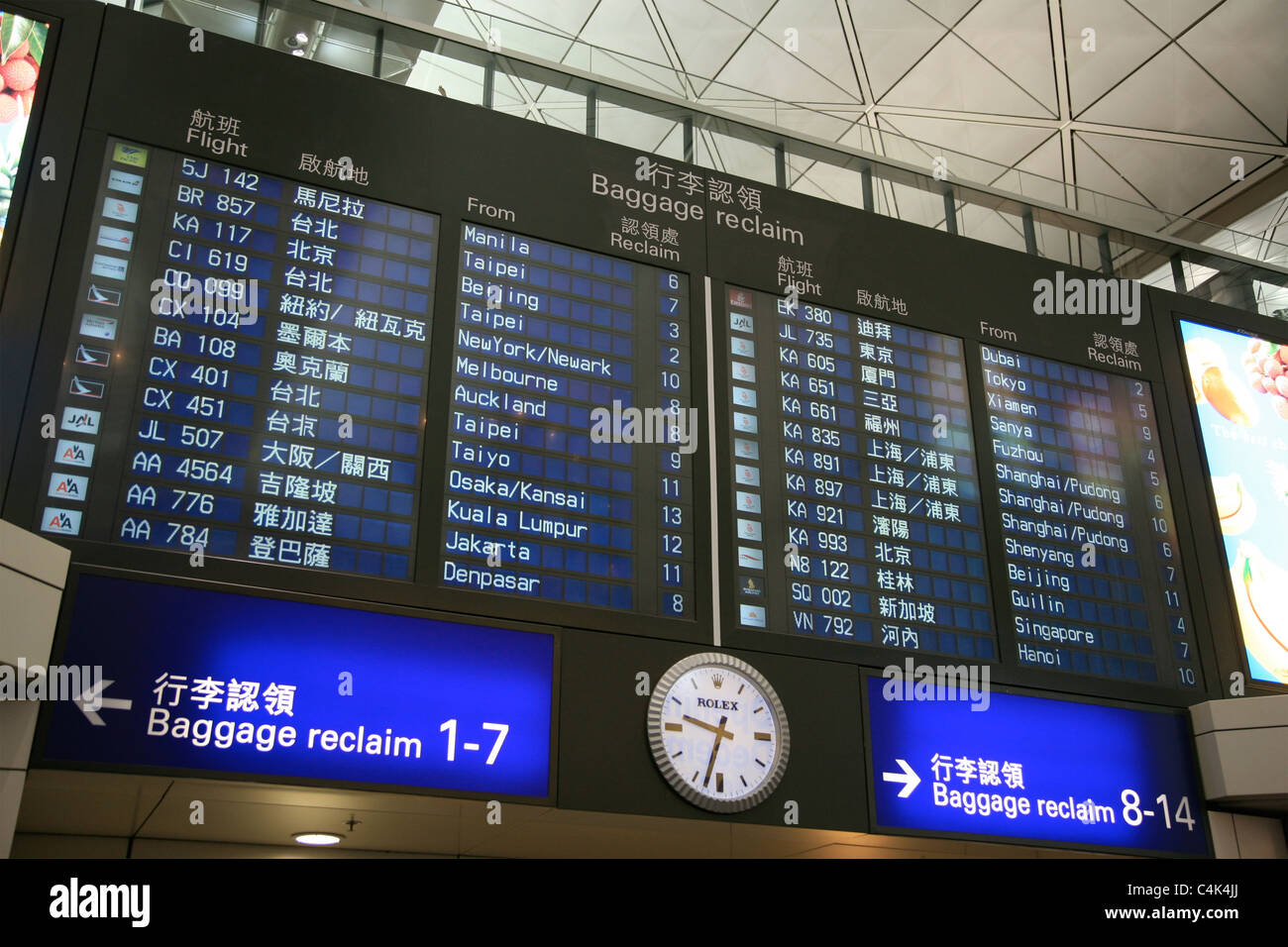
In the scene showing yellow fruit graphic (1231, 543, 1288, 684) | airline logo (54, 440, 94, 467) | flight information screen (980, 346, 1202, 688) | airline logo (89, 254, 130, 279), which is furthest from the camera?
yellow fruit graphic (1231, 543, 1288, 684)

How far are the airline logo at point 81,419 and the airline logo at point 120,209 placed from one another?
1.09 metres

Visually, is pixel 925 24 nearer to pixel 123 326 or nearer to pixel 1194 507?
pixel 1194 507

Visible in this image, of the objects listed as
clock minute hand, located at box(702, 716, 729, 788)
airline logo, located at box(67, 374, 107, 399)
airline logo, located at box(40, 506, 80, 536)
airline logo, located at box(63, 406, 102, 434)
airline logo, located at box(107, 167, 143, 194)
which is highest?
airline logo, located at box(107, 167, 143, 194)

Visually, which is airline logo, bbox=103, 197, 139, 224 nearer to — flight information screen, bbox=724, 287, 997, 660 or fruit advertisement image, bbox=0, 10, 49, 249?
fruit advertisement image, bbox=0, 10, 49, 249

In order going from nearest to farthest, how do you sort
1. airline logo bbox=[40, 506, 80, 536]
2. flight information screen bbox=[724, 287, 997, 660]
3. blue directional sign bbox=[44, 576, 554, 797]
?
blue directional sign bbox=[44, 576, 554, 797] < airline logo bbox=[40, 506, 80, 536] < flight information screen bbox=[724, 287, 997, 660]

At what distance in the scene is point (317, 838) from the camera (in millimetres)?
7367

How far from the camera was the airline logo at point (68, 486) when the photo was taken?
590cm

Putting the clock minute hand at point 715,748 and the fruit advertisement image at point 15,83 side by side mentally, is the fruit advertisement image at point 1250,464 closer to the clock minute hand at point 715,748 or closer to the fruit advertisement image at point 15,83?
the clock minute hand at point 715,748

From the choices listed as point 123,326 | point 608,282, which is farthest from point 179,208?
point 608,282

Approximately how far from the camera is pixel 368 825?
7020 millimetres

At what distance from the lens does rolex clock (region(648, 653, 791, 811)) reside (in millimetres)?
6645

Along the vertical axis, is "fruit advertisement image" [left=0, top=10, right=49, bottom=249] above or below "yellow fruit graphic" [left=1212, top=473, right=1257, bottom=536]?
above

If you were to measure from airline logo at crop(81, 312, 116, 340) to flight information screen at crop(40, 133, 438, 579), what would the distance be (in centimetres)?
1
